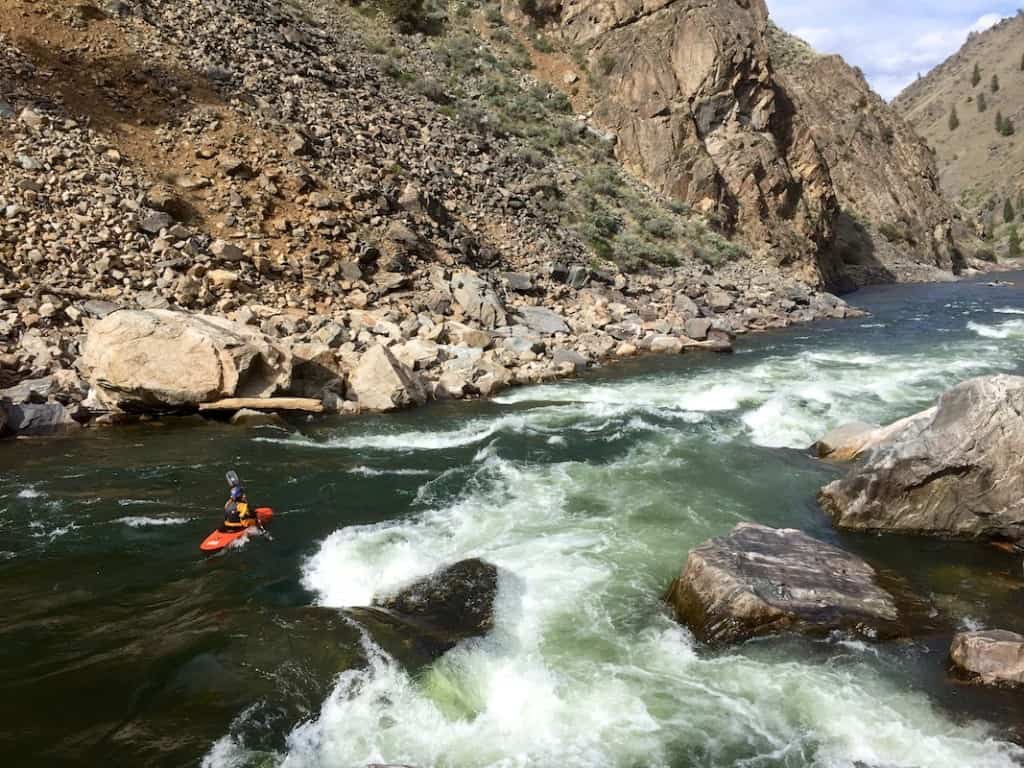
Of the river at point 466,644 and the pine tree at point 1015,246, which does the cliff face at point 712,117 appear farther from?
the pine tree at point 1015,246

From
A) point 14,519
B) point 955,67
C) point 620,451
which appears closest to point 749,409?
point 620,451

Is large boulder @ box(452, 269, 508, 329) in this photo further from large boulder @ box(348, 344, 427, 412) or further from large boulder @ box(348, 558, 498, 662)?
large boulder @ box(348, 558, 498, 662)

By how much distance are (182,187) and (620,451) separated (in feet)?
45.3

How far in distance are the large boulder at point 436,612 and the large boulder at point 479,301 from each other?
1150 cm

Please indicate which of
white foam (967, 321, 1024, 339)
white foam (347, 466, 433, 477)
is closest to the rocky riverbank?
white foam (347, 466, 433, 477)

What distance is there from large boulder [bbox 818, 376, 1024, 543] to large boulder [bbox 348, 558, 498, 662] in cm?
465

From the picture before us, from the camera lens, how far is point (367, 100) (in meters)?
24.9

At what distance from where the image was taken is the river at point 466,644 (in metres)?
4.86

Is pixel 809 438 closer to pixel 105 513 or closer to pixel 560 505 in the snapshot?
pixel 560 505

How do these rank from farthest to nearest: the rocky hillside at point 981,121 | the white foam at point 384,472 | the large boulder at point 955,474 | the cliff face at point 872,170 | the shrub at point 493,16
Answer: the rocky hillside at point 981,121, the cliff face at point 872,170, the shrub at point 493,16, the white foam at point 384,472, the large boulder at point 955,474

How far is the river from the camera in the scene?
4.86 m

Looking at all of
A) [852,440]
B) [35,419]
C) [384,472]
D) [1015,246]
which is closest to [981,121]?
[1015,246]

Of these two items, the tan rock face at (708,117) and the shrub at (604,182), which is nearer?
the shrub at (604,182)

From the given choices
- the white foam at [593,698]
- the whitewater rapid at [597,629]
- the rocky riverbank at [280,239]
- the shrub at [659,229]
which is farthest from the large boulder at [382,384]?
the shrub at [659,229]
